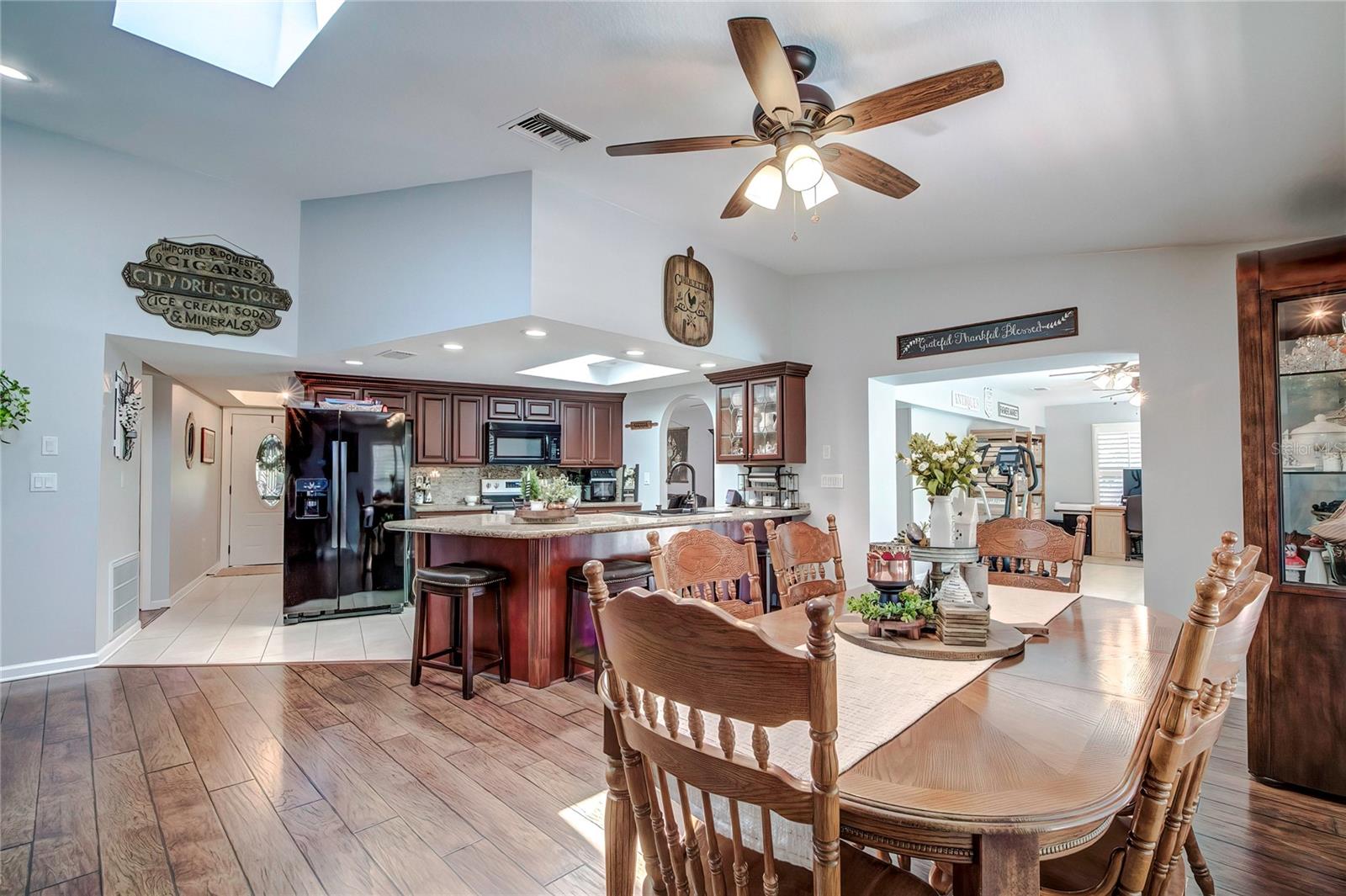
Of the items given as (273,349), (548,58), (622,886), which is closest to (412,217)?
(273,349)

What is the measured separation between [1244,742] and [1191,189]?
97.3 inches

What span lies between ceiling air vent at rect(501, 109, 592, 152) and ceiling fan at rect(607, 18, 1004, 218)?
744 mm

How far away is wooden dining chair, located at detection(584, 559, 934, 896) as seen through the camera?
728mm

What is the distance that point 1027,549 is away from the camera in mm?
2486

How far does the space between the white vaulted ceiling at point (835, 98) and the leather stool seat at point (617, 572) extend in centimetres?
217

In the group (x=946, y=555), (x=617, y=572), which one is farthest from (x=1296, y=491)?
(x=617, y=572)

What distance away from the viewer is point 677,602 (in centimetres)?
81

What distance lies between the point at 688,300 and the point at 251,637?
3971 mm

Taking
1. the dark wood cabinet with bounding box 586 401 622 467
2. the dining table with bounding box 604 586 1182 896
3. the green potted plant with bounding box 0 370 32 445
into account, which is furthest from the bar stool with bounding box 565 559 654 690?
the dark wood cabinet with bounding box 586 401 622 467

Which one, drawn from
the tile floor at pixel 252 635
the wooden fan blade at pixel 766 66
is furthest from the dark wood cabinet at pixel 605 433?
the wooden fan blade at pixel 766 66

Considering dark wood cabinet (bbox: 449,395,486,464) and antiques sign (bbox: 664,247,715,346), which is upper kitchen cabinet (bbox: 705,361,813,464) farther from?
dark wood cabinet (bbox: 449,395,486,464)

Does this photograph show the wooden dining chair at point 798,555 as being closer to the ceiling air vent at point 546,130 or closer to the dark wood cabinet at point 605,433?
the ceiling air vent at point 546,130

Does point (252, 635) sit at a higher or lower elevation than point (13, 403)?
lower

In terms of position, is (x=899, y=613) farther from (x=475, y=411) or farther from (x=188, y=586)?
(x=188, y=586)
